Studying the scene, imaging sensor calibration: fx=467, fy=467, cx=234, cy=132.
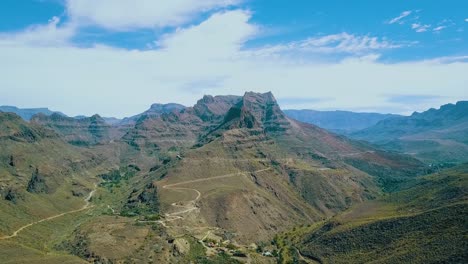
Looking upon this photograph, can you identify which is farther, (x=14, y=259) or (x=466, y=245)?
(x=14, y=259)

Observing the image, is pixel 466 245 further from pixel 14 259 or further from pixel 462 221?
pixel 14 259

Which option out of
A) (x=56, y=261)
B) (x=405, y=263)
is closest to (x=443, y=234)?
(x=405, y=263)

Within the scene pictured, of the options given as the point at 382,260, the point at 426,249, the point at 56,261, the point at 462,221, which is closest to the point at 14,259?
the point at 56,261

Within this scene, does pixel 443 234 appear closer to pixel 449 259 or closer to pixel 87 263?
pixel 449 259

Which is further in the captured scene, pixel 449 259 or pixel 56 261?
pixel 56 261

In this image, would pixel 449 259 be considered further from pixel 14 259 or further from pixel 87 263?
pixel 14 259

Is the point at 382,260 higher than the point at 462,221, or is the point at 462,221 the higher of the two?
the point at 462,221

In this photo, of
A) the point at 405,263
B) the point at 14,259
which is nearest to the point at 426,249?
the point at 405,263
